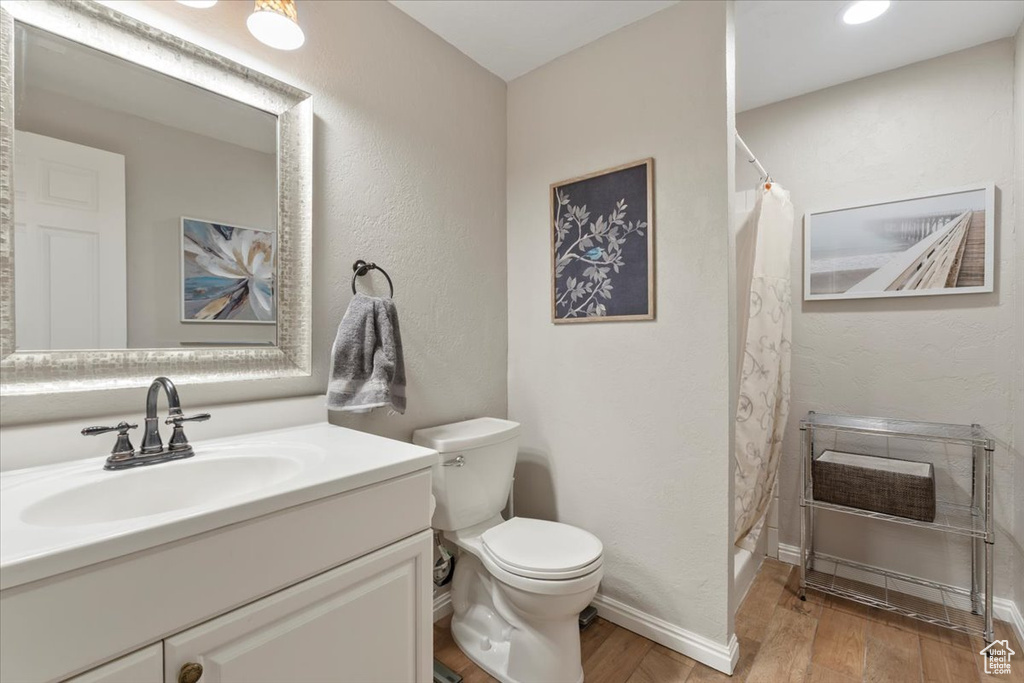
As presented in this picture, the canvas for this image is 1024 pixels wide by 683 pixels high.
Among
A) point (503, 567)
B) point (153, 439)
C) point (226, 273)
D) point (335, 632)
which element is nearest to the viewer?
point (335, 632)

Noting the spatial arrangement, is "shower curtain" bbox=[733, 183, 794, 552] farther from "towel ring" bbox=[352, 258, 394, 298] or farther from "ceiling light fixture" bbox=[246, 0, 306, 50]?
"ceiling light fixture" bbox=[246, 0, 306, 50]

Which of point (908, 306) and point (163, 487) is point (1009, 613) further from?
point (163, 487)

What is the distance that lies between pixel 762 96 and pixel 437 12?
167 cm

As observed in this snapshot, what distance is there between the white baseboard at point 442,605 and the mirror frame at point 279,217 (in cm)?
108

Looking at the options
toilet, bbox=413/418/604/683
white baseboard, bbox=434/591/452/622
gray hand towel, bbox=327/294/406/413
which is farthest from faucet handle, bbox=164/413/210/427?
white baseboard, bbox=434/591/452/622

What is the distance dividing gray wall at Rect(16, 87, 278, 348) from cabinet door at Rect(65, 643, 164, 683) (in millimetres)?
739

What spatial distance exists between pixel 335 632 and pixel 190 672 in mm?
248

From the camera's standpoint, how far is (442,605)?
71.4 inches

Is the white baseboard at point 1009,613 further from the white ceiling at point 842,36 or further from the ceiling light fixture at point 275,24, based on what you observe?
the ceiling light fixture at point 275,24

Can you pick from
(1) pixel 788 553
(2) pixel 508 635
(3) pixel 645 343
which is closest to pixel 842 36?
(3) pixel 645 343

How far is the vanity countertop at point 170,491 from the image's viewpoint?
0.62 metres

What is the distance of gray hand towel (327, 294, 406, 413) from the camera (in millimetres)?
1381

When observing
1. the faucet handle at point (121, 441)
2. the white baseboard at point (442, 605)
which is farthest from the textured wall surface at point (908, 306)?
the faucet handle at point (121, 441)

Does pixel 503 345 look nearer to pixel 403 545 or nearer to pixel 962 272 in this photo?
pixel 403 545
